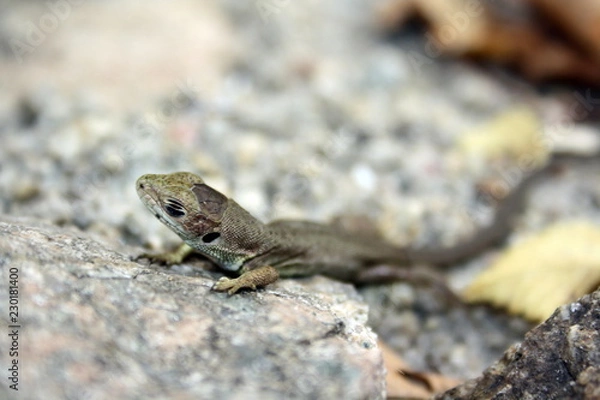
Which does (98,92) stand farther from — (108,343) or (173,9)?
(108,343)

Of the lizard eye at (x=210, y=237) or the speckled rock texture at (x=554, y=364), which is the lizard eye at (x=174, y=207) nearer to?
the lizard eye at (x=210, y=237)
